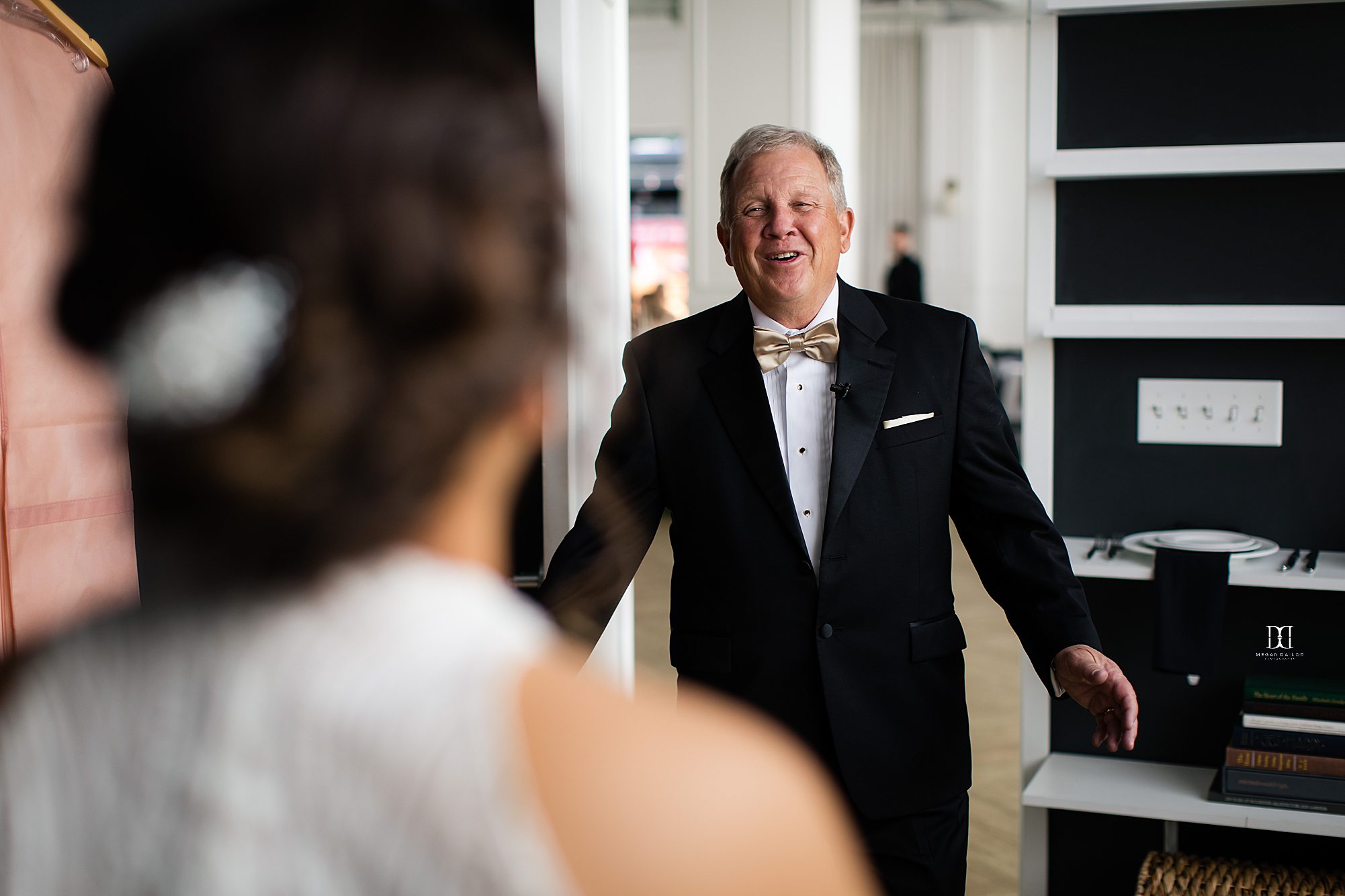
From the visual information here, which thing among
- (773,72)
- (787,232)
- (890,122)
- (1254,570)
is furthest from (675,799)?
(890,122)

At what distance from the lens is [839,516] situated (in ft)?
6.59

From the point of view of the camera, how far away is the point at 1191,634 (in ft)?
7.72

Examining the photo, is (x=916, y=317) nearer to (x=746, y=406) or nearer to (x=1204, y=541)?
(x=746, y=406)

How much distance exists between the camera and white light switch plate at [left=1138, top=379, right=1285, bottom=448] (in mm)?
2582

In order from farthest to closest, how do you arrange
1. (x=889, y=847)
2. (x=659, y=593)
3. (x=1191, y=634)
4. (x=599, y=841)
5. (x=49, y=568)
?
(x=659, y=593)
(x=1191, y=634)
(x=889, y=847)
(x=49, y=568)
(x=599, y=841)

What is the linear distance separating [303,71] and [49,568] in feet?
5.00

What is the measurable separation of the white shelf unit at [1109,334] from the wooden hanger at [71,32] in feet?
6.07

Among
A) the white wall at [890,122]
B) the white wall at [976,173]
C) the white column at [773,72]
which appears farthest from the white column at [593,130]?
the white wall at [890,122]

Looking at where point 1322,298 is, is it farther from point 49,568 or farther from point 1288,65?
point 49,568

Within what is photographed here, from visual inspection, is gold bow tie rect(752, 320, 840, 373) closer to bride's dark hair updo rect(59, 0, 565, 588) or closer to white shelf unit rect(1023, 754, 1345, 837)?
white shelf unit rect(1023, 754, 1345, 837)

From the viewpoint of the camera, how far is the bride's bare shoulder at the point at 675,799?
48cm

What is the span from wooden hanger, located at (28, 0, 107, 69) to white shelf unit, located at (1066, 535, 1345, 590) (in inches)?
78.2

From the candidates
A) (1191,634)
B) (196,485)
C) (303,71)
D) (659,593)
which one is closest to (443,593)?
(196,485)

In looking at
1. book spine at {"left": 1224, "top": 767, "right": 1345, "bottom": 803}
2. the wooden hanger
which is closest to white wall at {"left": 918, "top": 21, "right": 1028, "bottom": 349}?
book spine at {"left": 1224, "top": 767, "right": 1345, "bottom": 803}
